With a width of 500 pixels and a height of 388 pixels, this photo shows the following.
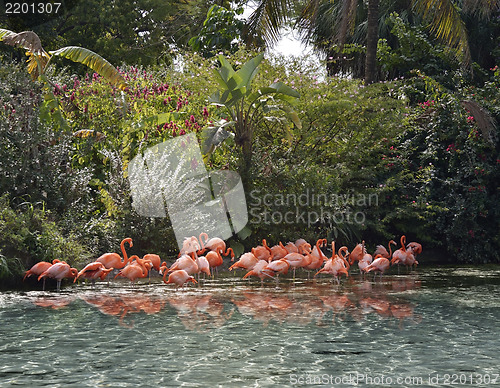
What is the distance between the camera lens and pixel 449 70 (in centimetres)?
1905

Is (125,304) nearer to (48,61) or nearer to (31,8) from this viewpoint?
(48,61)

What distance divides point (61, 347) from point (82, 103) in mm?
10829

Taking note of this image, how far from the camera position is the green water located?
Answer: 184 inches

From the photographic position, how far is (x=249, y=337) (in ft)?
19.5

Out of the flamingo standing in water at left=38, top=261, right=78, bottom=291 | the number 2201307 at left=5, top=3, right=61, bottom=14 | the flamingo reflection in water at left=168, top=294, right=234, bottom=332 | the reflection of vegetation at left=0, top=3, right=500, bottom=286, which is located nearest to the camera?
the flamingo reflection in water at left=168, top=294, right=234, bottom=332

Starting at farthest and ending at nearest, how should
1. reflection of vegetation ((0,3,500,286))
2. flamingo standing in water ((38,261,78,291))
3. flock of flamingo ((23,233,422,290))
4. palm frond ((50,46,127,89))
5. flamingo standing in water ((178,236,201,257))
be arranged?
1. palm frond ((50,46,127,89))
2. reflection of vegetation ((0,3,500,286))
3. flamingo standing in water ((178,236,201,257))
4. flock of flamingo ((23,233,422,290))
5. flamingo standing in water ((38,261,78,291))

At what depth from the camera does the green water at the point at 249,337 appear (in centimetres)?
468

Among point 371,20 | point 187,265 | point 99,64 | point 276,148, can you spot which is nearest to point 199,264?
point 187,265

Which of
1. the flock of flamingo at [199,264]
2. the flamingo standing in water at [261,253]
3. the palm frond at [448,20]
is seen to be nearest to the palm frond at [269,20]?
the palm frond at [448,20]

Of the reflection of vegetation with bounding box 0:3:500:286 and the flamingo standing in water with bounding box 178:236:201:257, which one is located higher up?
the reflection of vegetation with bounding box 0:3:500:286

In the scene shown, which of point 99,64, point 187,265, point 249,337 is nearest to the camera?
point 249,337

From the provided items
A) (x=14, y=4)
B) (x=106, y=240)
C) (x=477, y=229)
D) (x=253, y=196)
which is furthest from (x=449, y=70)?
(x=14, y=4)

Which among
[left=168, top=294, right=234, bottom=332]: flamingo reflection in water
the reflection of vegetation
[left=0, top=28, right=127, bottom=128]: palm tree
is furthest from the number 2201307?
[left=168, top=294, right=234, bottom=332]: flamingo reflection in water

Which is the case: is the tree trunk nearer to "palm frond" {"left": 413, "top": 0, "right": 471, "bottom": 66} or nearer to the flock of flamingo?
"palm frond" {"left": 413, "top": 0, "right": 471, "bottom": 66}
